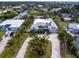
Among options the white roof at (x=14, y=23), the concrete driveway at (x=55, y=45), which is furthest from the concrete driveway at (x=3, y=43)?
the concrete driveway at (x=55, y=45)

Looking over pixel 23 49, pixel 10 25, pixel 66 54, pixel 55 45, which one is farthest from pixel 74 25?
pixel 23 49

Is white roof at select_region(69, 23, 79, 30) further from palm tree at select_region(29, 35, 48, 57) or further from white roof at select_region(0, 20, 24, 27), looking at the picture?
white roof at select_region(0, 20, 24, 27)

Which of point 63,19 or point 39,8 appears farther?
point 39,8

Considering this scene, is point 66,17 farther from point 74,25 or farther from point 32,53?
point 32,53

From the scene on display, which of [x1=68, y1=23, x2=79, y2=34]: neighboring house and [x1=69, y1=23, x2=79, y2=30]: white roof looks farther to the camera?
[x1=69, y1=23, x2=79, y2=30]: white roof

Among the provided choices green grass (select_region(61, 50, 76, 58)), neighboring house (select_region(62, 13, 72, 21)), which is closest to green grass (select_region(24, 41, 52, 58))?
green grass (select_region(61, 50, 76, 58))

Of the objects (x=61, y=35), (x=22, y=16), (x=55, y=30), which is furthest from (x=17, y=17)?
(x=61, y=35)

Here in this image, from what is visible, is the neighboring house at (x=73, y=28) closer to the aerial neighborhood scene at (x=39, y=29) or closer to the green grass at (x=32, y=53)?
the aerial neighborhood scene at (x=39, y=29)

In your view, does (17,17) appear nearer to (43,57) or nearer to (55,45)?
(55,45)
